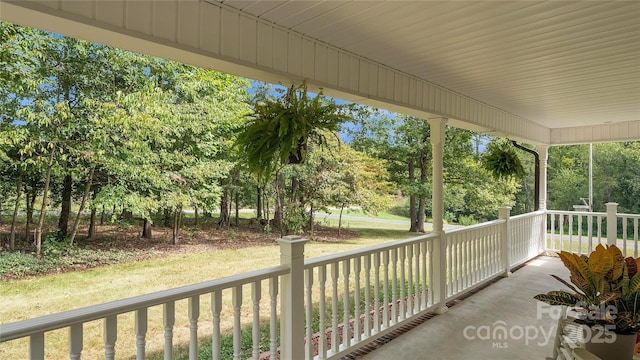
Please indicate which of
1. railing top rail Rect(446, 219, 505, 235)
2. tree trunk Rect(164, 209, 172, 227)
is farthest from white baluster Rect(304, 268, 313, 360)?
tree trunk Rect(164, 209, 172, 227)

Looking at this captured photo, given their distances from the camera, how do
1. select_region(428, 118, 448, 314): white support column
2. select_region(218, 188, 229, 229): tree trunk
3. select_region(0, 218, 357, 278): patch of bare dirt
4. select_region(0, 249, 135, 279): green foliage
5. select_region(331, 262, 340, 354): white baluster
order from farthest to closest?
select_region(218, 188, 229, 229): tree trunk → select_region(0, 218, 357, 278): patch of bare dirt → select_region(0, 249, 135, 279): green foliage → select_region(428, 118, 448, 314): white support column → select_region(331, 262, 340, 354): white baluster

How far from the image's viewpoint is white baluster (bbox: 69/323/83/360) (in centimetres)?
131

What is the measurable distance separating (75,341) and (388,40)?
247cm

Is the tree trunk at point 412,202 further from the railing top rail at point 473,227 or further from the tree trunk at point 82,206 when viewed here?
the tree trunk at point 82,206

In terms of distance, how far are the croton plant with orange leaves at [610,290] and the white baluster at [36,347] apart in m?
2.13

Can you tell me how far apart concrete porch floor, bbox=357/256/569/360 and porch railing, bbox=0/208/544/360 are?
0.17 m

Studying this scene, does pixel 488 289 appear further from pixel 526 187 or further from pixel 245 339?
pixel 526 187

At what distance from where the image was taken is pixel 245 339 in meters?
3.87

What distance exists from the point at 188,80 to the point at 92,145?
2.56 m

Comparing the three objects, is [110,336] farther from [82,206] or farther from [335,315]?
[82,206]

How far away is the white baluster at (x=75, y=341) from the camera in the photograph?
1.31m

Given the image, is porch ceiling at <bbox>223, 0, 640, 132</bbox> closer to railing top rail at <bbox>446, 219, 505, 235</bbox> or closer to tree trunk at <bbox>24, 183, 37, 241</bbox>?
railing top rail at <bbox>446, 219, 505, 235</bbox>

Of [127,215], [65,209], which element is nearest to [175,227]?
[127,215]

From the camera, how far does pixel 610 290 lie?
140 centimetres
